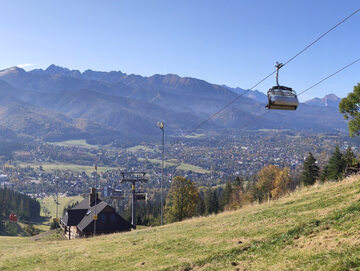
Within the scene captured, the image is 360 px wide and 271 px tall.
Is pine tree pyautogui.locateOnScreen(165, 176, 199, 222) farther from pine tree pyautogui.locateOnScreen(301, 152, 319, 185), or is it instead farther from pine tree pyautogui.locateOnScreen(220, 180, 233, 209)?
pine tree pyautogui.locateOnScreen(301, 152, 319, 185)

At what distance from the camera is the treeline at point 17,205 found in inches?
4992

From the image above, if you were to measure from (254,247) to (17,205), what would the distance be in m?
Answer: 139

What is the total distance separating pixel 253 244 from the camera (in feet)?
49.0

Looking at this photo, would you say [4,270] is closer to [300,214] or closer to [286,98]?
[300,214]

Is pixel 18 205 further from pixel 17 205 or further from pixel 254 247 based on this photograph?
pixel 254 247

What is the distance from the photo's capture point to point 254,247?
14.5m

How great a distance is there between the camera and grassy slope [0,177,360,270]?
1170cm

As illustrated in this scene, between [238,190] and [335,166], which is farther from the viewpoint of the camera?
[238,190]

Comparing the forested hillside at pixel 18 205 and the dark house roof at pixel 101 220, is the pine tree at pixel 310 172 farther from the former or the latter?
the forested hillside at pixel 18 205

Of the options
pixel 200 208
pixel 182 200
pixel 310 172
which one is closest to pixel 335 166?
pixel 310 172

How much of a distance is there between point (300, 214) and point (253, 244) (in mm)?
4171

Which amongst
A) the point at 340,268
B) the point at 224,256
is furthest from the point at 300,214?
the point at 340,268

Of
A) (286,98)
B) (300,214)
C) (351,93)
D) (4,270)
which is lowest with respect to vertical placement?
(4,270)

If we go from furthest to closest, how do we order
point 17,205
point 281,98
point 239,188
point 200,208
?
point 17,205, point 239,188, point 200,208, point 281,98
